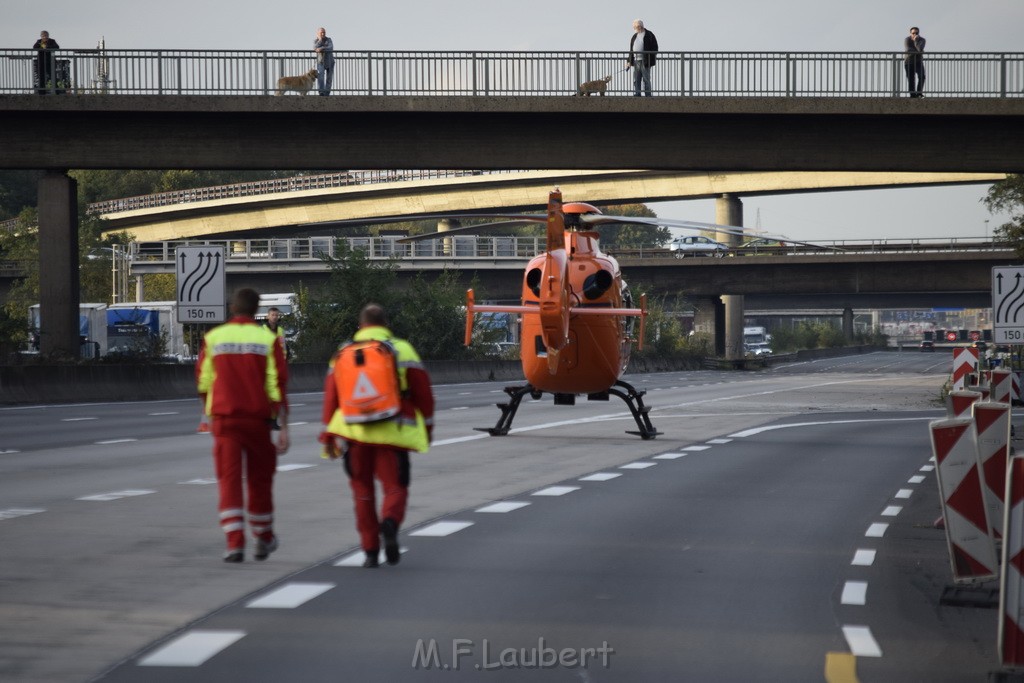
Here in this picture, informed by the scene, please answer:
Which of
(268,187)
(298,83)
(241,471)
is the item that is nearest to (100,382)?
(298,83)

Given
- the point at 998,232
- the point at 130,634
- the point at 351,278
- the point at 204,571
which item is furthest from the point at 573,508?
the point at 351,278

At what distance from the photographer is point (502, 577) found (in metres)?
9.81

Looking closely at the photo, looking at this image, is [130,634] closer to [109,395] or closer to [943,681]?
[943,681]

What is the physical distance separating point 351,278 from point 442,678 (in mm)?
52489

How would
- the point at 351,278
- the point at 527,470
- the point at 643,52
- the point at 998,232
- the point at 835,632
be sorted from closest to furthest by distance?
the point at 835,632, the point at 527,470, the point at 643,52, the point at 998,232, the point at 351,278

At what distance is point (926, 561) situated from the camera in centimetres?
1114

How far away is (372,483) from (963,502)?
12.4 feet

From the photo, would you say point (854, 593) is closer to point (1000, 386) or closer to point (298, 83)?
point (1000, 386)

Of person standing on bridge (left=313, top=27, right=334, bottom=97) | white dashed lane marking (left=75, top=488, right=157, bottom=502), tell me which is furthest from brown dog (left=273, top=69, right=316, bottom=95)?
white dashed lane marking (left=75, top=488, right=157, bottom=502)

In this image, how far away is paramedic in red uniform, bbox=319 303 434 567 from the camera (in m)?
9.94

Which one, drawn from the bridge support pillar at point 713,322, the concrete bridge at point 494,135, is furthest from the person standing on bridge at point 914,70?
the bridge support pillar at point 713,322

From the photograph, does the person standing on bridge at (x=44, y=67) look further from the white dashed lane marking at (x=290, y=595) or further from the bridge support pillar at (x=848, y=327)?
the bridge support pillar at (x=848, y=327)

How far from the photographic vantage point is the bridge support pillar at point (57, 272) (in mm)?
37250

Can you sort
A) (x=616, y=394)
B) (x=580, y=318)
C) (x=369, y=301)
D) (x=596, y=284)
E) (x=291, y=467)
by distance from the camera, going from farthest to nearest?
1. (x=369, y=301)
2. (x=616, y=394)
3. (x=596, y=284)
4. (x=580, y=318)
5. (x=291, y=467)
